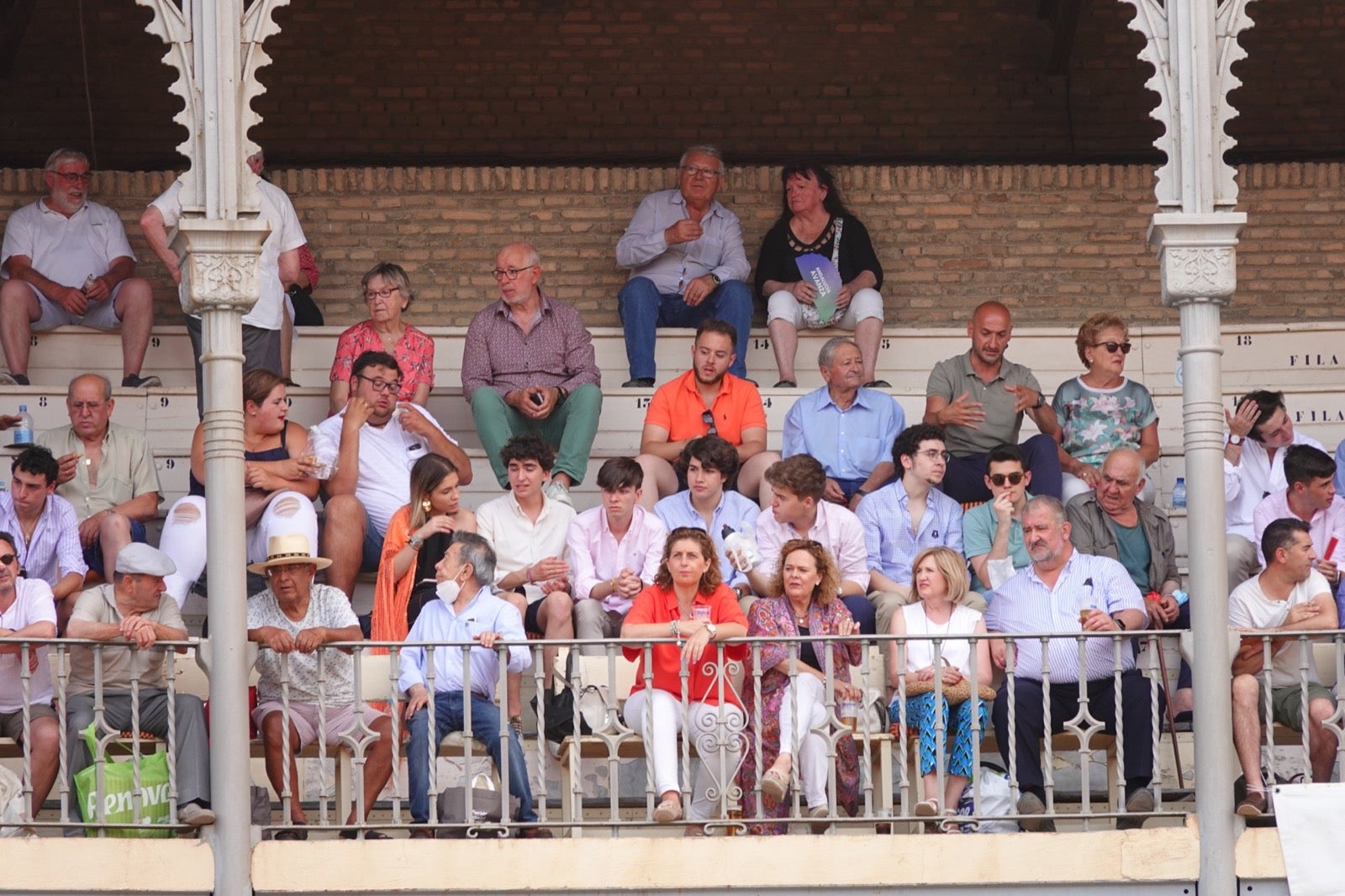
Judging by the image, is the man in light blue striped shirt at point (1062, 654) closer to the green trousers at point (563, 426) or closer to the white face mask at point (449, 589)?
the white face mask at point (449, 589)

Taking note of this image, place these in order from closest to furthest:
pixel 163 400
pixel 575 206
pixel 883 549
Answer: pixel 883 549 < pixel 163 400 < pixel 575 206

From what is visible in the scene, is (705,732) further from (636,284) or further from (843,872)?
(636,284)

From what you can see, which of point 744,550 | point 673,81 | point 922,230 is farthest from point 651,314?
point 744,550

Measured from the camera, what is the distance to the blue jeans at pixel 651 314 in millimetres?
13086

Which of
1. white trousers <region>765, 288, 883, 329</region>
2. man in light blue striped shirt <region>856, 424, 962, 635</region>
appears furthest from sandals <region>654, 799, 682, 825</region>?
A: white trousers <region>765, 288, 883, 329</region>

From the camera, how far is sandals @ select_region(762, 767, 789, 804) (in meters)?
9.02

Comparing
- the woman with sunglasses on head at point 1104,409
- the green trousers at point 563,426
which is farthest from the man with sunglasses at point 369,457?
the woman with sunglasses on head at point 1104,409

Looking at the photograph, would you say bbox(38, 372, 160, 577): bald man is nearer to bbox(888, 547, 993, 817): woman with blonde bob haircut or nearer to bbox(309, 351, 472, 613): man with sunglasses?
bbox(309, 351, 472, 613): man with sunglasses

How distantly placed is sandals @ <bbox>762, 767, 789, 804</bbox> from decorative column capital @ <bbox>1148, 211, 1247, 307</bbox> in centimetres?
247

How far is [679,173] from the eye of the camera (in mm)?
14008

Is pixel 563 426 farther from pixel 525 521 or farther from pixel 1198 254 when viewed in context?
pixel 1198 254

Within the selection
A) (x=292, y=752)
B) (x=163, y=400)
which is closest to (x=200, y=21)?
(x=292, y=752)

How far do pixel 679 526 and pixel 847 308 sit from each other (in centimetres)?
341

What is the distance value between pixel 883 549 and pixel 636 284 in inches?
112
